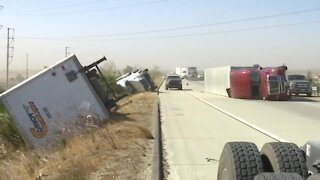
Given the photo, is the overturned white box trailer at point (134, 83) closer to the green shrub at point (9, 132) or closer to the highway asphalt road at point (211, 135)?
the highway asphalt road at point (211, 135)

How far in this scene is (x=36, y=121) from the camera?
1642 cm

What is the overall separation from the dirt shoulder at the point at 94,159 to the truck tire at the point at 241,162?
3.74 meters

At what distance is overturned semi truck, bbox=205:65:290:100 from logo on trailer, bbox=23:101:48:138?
78.7ft

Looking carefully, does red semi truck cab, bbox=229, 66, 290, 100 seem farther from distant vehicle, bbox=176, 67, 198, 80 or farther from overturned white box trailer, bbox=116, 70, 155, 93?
distant vehicle, bbox=176, 67, 198, 80

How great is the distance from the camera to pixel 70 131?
1584 cm

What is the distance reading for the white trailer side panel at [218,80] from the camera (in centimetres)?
4633

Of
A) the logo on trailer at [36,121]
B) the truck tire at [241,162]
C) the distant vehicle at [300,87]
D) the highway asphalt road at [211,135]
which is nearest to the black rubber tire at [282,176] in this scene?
the truck tire at [241,162]

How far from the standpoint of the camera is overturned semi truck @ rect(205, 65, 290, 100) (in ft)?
124

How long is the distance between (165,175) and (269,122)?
1165cm

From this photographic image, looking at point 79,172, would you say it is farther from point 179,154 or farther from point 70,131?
point 70,131

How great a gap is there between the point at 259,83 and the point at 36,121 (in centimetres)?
2634

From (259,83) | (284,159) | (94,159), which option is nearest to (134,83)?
(259,83)

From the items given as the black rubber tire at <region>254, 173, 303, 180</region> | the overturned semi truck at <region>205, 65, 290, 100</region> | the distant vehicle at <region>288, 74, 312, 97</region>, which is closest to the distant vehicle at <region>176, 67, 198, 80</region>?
the distant vehicle at <region>288, 74, 312, 97</region>

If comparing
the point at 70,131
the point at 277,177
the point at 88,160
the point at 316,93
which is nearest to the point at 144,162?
the point at 88,160
